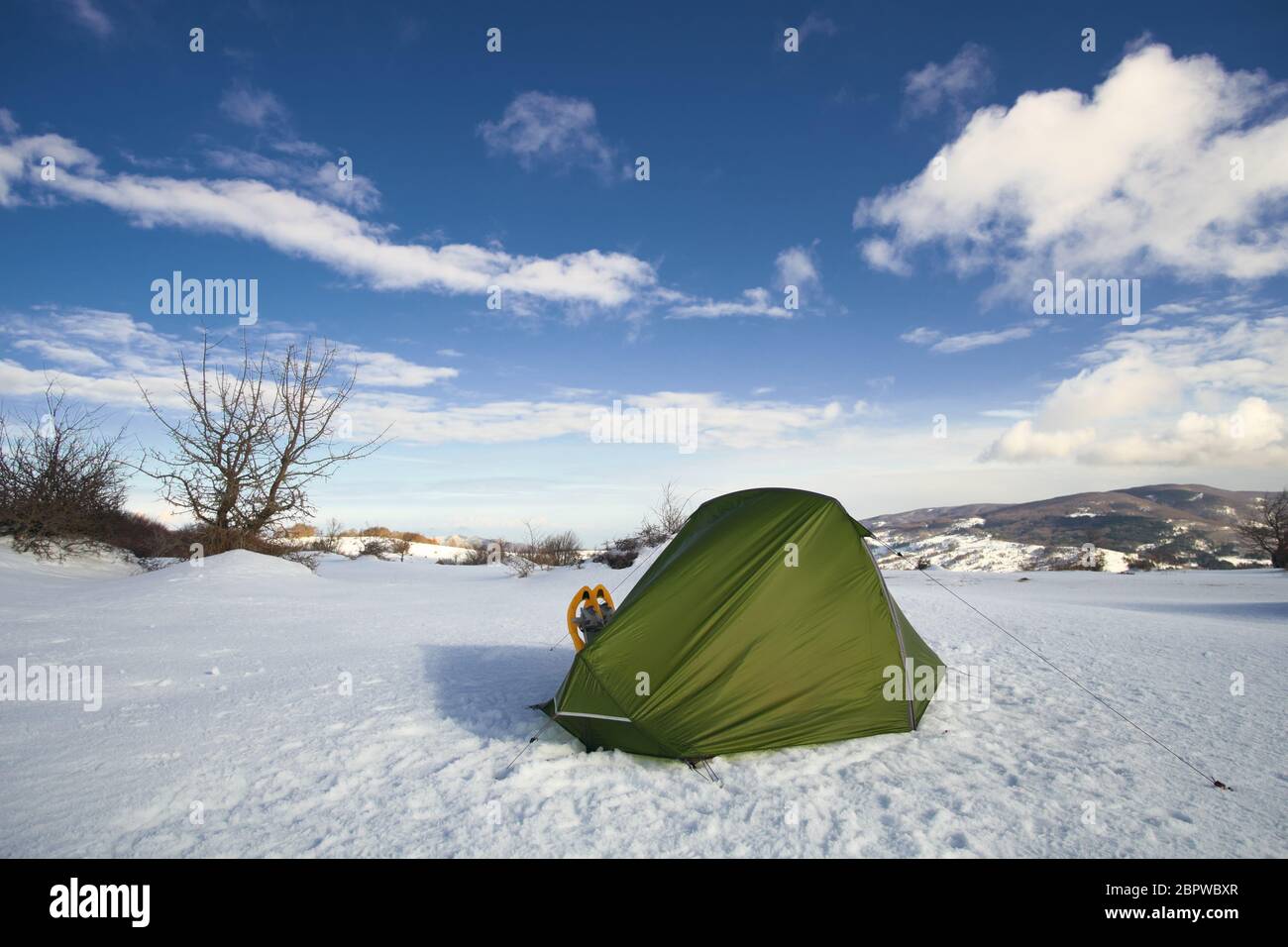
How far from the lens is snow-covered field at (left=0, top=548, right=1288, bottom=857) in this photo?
330cm

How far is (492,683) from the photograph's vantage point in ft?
21.0

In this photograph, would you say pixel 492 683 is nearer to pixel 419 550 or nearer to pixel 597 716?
pixel 597 716

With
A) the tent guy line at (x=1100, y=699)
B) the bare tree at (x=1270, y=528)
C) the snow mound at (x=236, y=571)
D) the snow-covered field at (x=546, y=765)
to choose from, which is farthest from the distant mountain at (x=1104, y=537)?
the snow mound at (x=236, y=571)

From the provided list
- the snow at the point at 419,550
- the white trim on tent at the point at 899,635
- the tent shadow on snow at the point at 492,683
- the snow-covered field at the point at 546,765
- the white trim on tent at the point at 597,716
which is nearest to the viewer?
the snow-covered field at the point at 546,765

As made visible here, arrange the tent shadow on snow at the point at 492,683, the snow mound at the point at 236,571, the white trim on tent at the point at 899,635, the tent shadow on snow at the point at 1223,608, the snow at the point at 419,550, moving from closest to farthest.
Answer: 1. the white trim on tent at the point at 899,635
2. the tent shadow on snow at the point at 492,683
3. the tent shadow on snow at the point at 1223,608
4. the snow mound at the point at 236,571
5. the snow at the point at 419,550

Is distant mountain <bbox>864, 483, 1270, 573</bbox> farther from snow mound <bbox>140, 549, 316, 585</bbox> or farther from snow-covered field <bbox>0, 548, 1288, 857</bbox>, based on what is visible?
snow mound <bbox>140, 549, 316, 585</bbox>

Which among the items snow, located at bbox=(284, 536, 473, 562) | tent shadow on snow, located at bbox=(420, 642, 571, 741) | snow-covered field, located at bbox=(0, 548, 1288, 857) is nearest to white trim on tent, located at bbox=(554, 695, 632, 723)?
snow-covered field, located at bbox=(0, 548, 1288, 857)

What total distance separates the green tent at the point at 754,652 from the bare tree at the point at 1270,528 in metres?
19.8

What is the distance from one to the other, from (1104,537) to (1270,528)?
6.08 metres

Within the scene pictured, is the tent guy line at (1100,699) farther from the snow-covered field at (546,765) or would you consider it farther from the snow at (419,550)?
the snow at (419,550)

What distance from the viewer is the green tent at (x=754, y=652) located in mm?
4312

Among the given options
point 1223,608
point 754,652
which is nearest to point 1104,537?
point 1223,608
